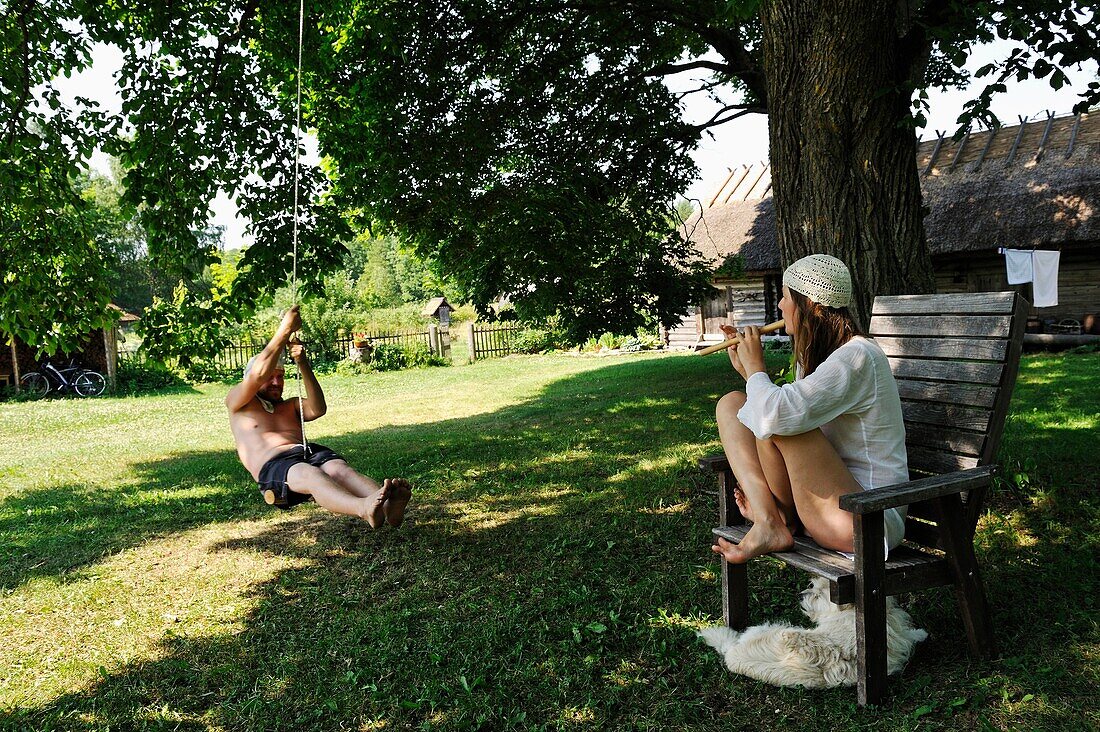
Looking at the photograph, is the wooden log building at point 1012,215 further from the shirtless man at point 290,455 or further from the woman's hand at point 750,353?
the woman's hand at point 750,353

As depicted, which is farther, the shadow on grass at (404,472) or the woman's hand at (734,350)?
the shadow on grass at (404,472)

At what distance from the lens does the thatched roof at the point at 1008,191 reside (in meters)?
15.4

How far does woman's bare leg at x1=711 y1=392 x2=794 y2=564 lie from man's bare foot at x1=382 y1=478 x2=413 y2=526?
1.59m

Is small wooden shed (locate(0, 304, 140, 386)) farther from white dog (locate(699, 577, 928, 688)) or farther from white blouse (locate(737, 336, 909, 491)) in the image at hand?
white blouse (locate(737, 336, 909, 491))

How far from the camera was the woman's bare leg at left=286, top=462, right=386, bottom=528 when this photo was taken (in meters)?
3.72

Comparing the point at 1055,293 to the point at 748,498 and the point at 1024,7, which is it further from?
the point at 748,498

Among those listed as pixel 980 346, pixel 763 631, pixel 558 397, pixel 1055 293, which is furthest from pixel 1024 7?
pixel 1055 293

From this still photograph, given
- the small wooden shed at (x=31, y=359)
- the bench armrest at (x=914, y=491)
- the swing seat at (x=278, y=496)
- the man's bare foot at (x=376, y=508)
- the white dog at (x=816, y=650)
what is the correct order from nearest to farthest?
1. the bench armrest at (x=914, y=491)
2. the white dog at (x=816, y=650)
3. the man's bare foot at (x=376, y=508)
4. the swing seat at (x=278, y=496)
5. the small wooden shed at (x=31, y=359)

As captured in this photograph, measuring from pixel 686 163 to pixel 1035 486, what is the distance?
5.44 m

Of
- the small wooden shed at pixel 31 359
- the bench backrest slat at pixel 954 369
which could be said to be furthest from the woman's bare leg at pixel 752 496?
the small wooden shed at pixel 31 359

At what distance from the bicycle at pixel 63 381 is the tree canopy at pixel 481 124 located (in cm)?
1081

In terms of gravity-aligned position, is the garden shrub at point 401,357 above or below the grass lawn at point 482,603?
above

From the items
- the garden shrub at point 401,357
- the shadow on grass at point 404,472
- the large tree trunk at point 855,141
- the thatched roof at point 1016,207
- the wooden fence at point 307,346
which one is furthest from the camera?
the garden shrub at point 401,357

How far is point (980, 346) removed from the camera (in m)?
2.99
